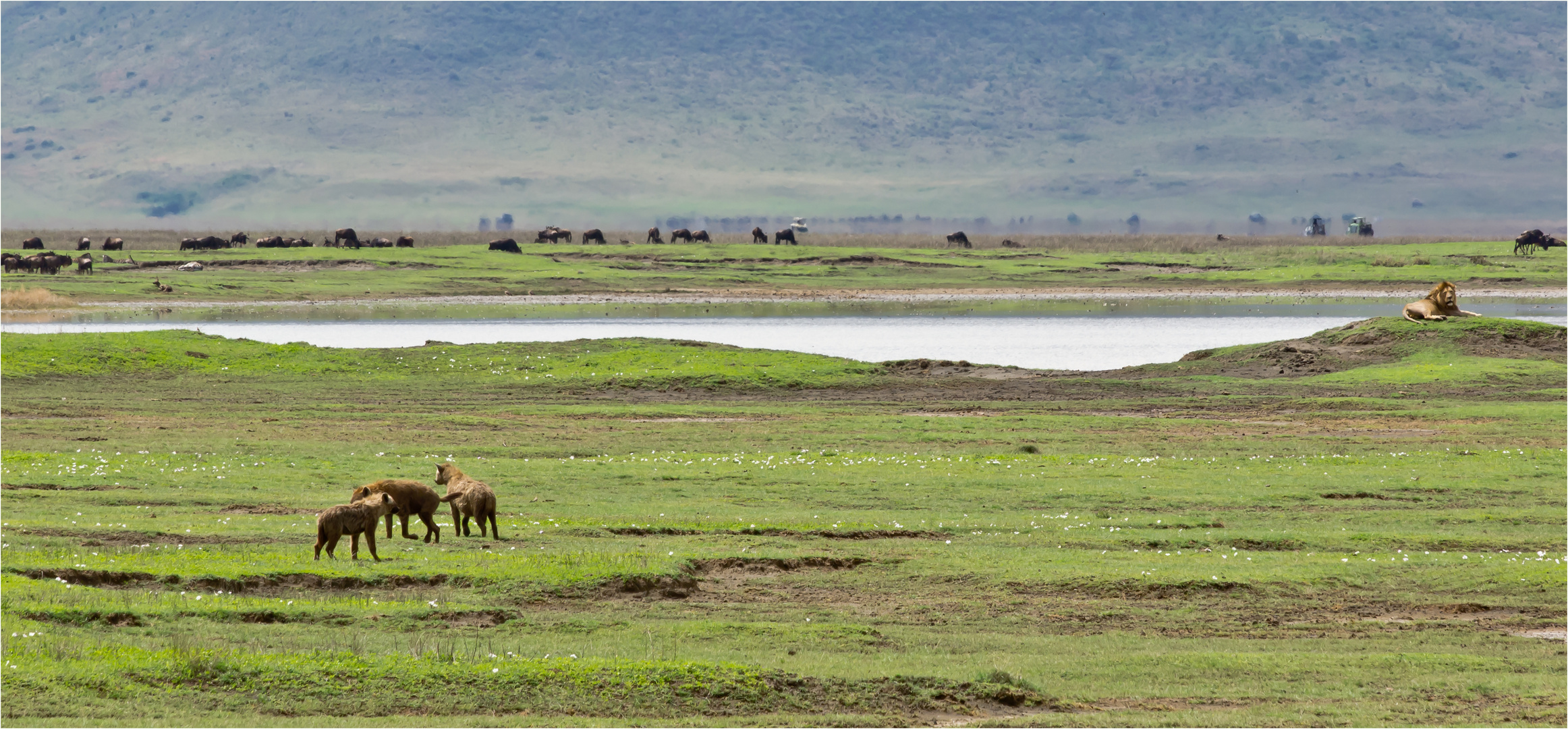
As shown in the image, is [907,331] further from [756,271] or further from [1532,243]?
[1532,243]

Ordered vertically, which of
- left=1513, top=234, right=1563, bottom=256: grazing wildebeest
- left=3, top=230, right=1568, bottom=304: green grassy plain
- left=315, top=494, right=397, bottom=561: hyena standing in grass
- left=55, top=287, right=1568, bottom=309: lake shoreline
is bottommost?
left=315, top=494, right=397, bottom=561: hyena standing in grass

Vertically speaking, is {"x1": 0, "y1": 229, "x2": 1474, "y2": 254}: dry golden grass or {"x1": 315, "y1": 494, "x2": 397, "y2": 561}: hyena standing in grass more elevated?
{"x1": 0, "y1": 229, "x2": 1474, "y2": 254}: dry golden grass

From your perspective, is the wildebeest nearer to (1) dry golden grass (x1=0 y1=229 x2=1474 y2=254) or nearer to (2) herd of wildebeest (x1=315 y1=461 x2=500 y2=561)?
(1) dry golden grass (x1=0 y1=229 x2=1474 y2=254)

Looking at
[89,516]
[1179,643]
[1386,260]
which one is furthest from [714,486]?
[1386,260]

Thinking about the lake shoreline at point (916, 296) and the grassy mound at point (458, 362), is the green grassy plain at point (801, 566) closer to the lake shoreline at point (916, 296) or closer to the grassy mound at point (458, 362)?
the grassy mound at point (458, 362)

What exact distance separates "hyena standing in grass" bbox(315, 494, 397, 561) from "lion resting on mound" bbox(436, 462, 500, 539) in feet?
4.24

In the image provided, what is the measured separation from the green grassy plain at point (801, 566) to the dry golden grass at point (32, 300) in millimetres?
32817

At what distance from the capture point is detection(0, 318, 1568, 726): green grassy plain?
439 inches

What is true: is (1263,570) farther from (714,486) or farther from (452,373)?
(452,373)

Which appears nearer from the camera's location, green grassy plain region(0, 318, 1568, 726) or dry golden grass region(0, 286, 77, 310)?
green grassy plain region(0, 318, 1568, 726)

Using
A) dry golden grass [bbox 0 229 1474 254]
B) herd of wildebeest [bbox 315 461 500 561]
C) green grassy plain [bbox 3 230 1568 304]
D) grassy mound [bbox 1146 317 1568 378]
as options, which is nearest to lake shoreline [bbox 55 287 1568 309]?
green grassy plain [bbox 3 230 1568 304]

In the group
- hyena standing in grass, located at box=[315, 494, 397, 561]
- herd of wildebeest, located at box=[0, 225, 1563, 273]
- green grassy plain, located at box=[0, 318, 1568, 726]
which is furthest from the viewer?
herd of wildebeest, located at box=[0, 225, 1563, 273]

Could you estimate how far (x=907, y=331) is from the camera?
56125mm

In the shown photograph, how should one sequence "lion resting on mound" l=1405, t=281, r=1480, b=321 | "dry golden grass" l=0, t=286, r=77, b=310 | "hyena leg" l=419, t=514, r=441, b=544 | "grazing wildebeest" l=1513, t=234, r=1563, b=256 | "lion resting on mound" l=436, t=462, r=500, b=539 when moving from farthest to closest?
"grazing wildebeest" l=1513, t=234, r=1563, b=256 → "dry golden grass" l=0, t=286, r=77, b=310 → "lion resting on mound" l=1405, t=281, r=1480, b=321 → "lion resting on mound" l=436, t=462, r=500, b=539 → "hyena leg" l=419, t=514, r=441, b=544
